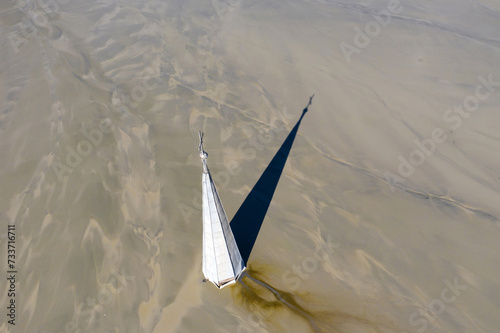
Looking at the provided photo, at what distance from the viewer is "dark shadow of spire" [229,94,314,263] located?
27.4 feet

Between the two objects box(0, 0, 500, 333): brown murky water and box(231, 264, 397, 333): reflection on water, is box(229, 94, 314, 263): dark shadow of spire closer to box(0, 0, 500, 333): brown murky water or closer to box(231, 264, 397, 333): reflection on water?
box(0, 0, 500, 333): brown murky water

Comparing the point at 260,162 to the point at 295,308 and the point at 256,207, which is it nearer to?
the point at 256,207

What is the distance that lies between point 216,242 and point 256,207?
3.44 meters

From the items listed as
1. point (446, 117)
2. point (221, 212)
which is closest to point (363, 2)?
point (446, 117)

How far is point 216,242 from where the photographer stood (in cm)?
580

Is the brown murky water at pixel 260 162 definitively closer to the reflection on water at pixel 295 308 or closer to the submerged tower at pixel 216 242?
the reflection on water at pixel 295 308

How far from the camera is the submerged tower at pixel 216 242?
16.8 feet

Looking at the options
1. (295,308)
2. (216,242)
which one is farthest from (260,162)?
(216,242)

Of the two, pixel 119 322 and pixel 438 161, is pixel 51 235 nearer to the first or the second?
pixel 119 322

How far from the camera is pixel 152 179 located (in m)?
9.85

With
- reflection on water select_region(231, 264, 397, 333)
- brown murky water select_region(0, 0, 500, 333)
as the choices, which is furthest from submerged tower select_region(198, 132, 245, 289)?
brown murky water select_region(0, 0, 500, 333)

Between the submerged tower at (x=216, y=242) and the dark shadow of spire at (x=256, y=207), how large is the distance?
140 centimetres

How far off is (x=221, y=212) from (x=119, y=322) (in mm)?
4089

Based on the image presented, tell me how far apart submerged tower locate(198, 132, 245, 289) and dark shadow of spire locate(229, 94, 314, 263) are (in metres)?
1.40
